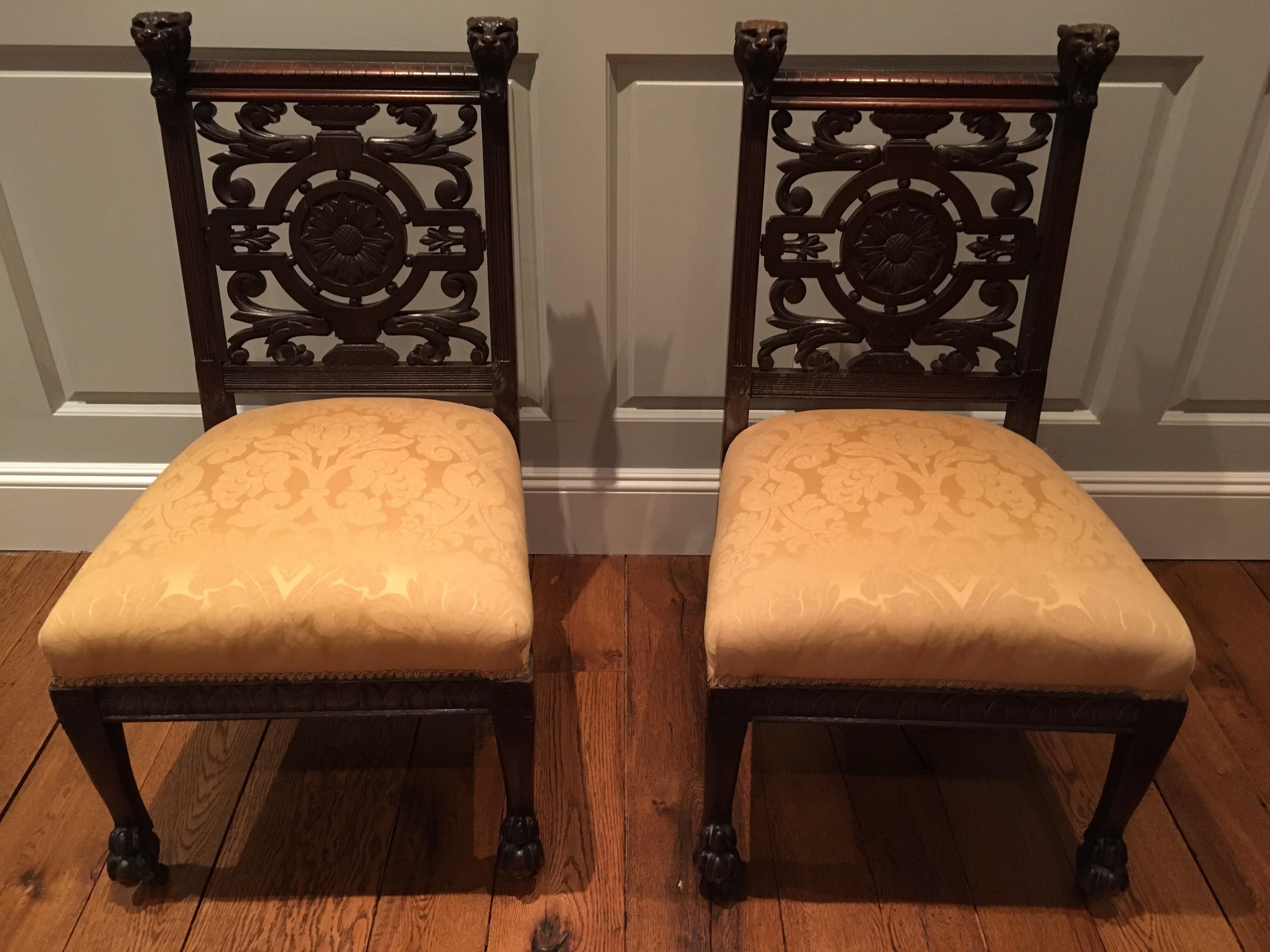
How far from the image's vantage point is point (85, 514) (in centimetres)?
192

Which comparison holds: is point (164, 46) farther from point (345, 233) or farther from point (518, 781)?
point (518, 781)

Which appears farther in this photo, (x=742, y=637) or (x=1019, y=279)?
(x=1019, y=279)

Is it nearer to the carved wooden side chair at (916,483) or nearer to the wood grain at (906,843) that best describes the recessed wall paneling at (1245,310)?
the carved wooden side chair at (916,483)

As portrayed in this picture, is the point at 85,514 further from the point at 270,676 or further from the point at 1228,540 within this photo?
the point at 1228,540

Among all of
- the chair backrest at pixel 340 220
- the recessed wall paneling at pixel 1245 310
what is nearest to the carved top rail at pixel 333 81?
the chair backrest at pixel 340 220

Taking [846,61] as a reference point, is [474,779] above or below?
below

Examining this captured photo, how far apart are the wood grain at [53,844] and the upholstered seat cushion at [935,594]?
35.5 inches

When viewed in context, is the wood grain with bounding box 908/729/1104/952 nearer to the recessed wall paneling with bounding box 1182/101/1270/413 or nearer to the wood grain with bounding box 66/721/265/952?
the recessed wall paneling with bounding box 1182/101/1270/413

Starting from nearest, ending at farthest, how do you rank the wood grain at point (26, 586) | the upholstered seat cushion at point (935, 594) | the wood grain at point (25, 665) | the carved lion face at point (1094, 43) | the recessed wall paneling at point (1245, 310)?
the upholstered seat cushion at point (935, 594) → the carved lion face at point (1094, 43) → the wood grain at point (25, 665) → the recessed wall paneling at point (1245, 310) → the wood grain at point (26, 586)

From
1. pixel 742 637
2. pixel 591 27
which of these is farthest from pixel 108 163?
pixel 742 637

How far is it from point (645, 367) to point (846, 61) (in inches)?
23.1

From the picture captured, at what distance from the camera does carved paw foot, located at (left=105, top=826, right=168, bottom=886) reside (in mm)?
1292

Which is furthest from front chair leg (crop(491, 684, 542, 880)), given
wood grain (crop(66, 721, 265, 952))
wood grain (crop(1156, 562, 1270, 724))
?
wood grain (crop(1156, 562, 1270, 724))

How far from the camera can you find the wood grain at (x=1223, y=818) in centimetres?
134
